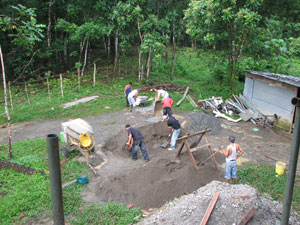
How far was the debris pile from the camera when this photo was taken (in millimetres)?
13962

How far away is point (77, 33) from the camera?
1853cm

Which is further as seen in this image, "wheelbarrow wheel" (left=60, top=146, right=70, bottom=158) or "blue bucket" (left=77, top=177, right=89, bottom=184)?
"wheelbarrow wheel" (left=60, top=146, right=70, bottom=158)

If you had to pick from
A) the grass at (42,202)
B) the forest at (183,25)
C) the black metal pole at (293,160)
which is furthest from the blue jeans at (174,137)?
the forest at (183,25)

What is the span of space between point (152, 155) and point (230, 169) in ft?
10.2

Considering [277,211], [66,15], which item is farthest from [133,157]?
[66,15]

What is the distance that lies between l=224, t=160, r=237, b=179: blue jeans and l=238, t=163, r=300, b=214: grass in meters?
0.31

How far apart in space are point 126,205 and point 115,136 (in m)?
4.88

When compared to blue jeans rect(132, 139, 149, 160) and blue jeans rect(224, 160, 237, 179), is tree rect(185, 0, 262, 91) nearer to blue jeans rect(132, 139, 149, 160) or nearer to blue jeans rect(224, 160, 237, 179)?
blue jeans rect(132, 139, 149, 160)

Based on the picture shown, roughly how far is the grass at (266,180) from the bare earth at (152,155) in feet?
2.17

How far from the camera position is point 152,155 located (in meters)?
10.1

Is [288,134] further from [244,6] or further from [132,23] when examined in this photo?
[132,23]

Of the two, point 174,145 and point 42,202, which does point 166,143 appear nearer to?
point 174,145

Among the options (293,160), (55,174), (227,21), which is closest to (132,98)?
(227,21)

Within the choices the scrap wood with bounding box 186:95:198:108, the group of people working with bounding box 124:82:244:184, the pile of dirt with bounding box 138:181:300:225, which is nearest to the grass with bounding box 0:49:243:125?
the scrap wood with bounding box 186:95:198:108
